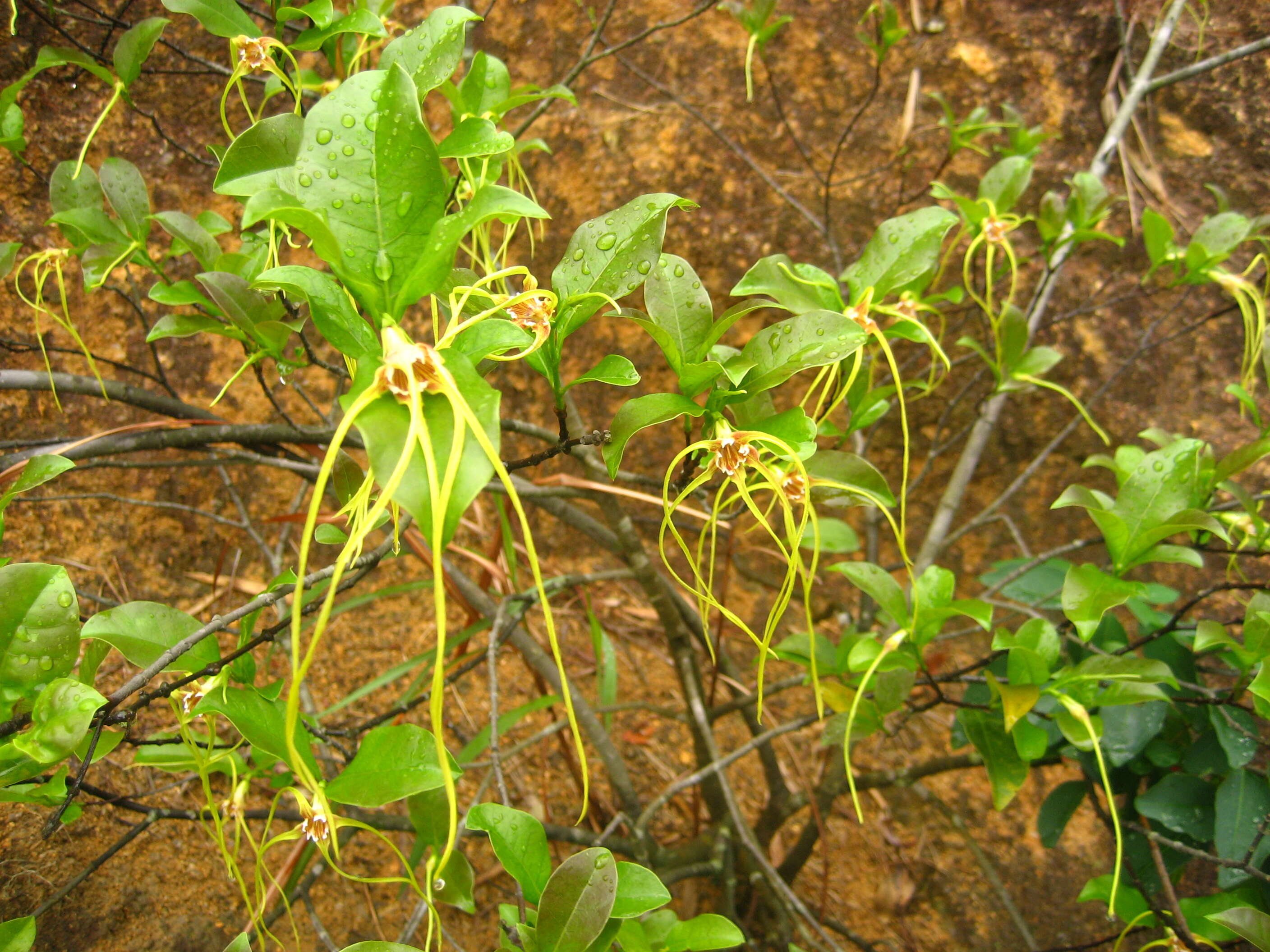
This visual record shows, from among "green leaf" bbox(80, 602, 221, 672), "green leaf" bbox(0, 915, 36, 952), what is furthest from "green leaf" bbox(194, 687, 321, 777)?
"green leaf" bbox(0, 915, 36, 952)

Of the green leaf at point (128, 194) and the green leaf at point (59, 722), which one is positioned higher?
the green leaf at point (128, 194)

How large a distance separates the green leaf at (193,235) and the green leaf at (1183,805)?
1.28m

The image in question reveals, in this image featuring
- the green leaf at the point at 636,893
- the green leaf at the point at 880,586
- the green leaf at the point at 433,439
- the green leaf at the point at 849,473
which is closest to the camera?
the green leaf at the point at 433,439

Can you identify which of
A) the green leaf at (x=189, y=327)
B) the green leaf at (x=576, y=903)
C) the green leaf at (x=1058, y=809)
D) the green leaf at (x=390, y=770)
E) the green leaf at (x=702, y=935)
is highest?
the green leaf at (x=189, y=327)

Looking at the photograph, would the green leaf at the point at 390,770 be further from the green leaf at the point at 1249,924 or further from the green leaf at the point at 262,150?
the green leaf at the point at 1249,924

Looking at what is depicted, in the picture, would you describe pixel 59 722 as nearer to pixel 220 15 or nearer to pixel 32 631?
pixel 32 631

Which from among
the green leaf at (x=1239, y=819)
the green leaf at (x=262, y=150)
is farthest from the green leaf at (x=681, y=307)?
the green leaf at (x=1239, y=819)

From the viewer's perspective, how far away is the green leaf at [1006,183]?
945 millimetres

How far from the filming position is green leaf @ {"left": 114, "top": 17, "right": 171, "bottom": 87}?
0.78 meters

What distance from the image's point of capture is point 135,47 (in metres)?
0.79

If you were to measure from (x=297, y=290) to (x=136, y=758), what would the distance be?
1.72 feet

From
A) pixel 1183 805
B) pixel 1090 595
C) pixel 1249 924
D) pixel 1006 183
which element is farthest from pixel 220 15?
pixel 1183 805

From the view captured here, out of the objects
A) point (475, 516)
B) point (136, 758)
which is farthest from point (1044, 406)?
point (136, 758)

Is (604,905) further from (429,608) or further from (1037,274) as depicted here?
(1037,274)
